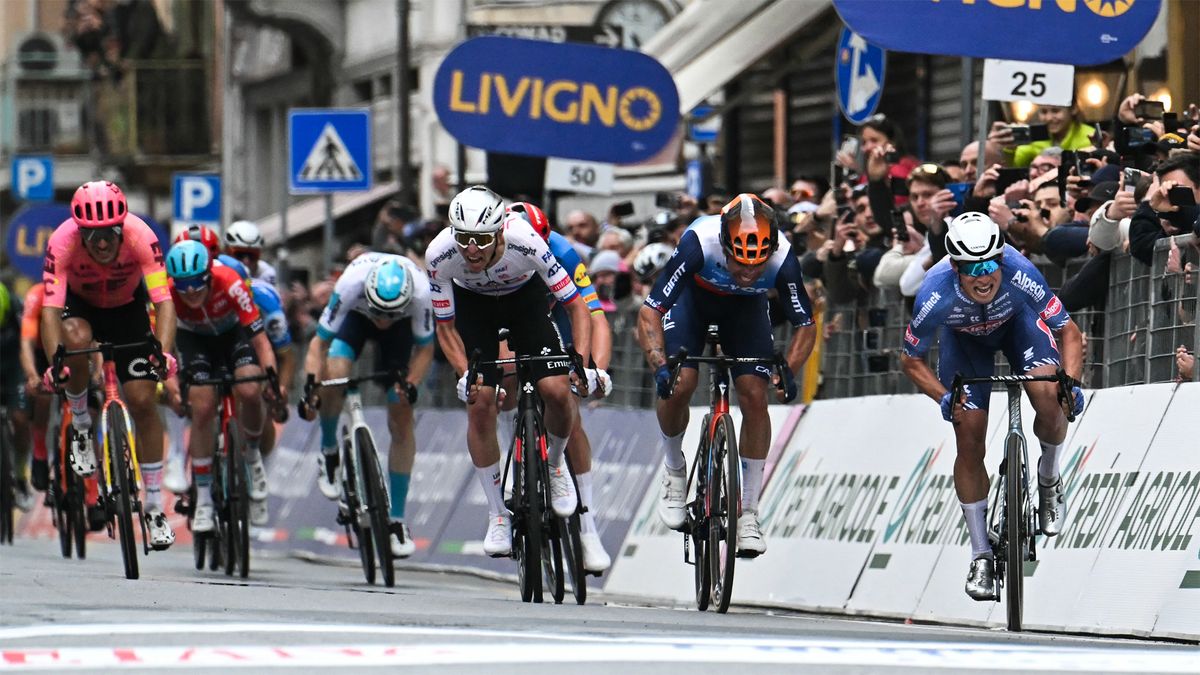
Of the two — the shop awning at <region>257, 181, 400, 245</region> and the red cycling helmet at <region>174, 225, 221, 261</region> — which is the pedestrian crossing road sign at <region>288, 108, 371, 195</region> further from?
the shop awning at <region>257, 181, 400, 245</region>

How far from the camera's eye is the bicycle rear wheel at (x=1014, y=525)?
38.3 feet

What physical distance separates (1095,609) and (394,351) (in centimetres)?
575

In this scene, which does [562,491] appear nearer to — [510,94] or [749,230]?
[749,230]

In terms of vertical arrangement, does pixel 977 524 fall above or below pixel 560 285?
below

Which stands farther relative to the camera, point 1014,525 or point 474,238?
point 474,238

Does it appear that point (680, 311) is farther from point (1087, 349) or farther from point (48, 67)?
point (48, 67)

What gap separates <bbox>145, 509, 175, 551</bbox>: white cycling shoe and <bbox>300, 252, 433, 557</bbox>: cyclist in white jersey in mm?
1359

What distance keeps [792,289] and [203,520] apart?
5130mm

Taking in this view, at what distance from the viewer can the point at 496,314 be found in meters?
13.8

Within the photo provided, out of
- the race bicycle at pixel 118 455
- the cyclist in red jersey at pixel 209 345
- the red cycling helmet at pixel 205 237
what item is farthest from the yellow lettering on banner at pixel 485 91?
the race bicycle at pixel 118 455

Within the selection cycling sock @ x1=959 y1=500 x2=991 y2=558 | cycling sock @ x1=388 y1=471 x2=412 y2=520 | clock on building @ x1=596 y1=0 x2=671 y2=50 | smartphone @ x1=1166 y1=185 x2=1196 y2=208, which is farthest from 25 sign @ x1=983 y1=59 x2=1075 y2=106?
clock on building @ x1=596 y1=0 x2=671 y2=50

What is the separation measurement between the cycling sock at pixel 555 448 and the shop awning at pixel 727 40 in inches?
422

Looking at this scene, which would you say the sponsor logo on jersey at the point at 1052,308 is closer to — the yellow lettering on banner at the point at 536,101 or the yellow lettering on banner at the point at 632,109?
the yellow lettering on banner at the point at 536,101

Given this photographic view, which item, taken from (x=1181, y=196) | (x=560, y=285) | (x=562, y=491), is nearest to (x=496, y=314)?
(x=560, y=285)
